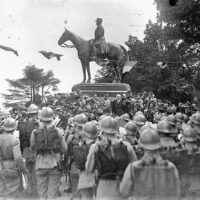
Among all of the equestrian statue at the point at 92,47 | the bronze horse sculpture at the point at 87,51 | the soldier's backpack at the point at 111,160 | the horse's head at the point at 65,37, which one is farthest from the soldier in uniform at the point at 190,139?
the horse's head at the point at 65,37

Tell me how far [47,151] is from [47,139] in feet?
0.96

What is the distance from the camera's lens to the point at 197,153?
6062 millimetres

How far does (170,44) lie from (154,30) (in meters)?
2.80

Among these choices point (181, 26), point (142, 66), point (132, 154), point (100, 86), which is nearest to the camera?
point (132, 154)

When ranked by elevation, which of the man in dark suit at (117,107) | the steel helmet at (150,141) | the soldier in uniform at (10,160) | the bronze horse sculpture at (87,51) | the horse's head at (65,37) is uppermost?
the horse's head at (65,37)

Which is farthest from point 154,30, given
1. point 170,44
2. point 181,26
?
point 181,26

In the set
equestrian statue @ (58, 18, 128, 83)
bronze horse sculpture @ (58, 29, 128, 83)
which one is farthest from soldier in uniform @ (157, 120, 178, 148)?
bronze horse sculpture @ (58, 29, 128, 83)

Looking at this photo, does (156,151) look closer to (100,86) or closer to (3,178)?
(3,178)

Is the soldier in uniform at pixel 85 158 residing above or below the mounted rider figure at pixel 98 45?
below

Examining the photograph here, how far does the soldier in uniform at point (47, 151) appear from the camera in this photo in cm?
703

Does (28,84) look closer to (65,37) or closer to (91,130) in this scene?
(65,37)

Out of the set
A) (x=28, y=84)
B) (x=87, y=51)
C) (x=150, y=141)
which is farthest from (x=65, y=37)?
(x=28, y=84)

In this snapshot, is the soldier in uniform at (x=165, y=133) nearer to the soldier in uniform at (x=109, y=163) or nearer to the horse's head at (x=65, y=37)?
the soldier in uniform at (x=109, y=163)

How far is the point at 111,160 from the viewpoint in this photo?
5180 mm
